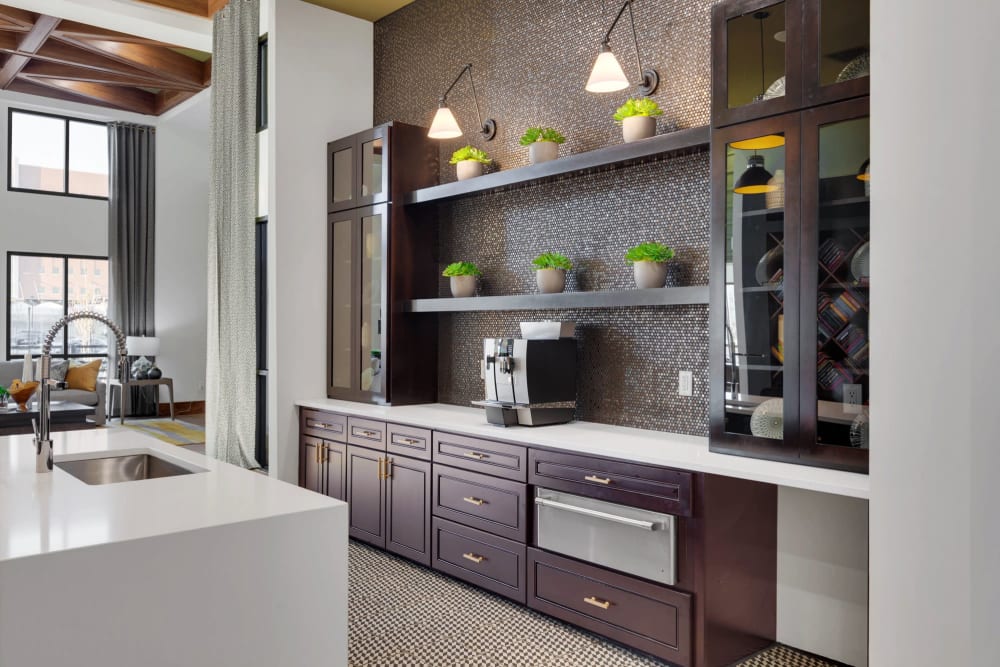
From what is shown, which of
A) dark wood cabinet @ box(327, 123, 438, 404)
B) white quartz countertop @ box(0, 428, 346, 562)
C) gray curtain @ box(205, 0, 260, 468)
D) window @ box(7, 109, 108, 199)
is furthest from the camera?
window @ box(7, 109, 108, 199)

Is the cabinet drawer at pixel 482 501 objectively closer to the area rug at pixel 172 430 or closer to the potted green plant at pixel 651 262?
the potted green plant at pixel 651 262

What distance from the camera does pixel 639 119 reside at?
3275 millimetres

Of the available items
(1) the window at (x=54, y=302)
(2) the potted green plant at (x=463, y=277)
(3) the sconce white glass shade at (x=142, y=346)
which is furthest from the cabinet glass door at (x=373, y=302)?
(1) the window at (x=54, y=302)

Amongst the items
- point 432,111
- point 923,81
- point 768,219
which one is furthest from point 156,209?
point 923,81

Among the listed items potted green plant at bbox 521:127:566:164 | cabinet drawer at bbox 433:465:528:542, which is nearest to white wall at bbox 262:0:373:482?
cabinet drawer at bbox 433:465:528:542

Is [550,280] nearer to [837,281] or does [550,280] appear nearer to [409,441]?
[409,441]

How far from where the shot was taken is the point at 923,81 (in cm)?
187

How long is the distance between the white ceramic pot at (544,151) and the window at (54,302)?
7920mm

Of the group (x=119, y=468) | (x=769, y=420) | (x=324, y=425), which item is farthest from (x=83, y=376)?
(x=769, y=420)

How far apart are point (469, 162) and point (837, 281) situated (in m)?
2.28

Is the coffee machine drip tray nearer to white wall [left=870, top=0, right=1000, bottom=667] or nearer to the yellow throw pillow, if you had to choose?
white wall [left=870, top=0, right=1000, bottom=667]

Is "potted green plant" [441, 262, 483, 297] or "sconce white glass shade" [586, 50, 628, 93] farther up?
"sconce white glass shade" [586, 50, 628, 93]

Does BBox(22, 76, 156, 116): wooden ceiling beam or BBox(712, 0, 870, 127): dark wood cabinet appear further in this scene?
BBox(22, 76, 156, 116): wooden ceiling beam

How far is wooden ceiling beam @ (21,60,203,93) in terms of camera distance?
26.1 ft
